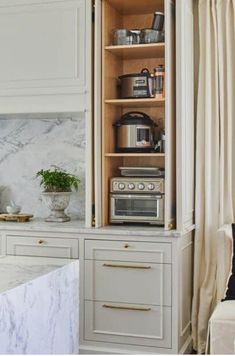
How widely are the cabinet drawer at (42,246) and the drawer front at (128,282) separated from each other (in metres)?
0.16

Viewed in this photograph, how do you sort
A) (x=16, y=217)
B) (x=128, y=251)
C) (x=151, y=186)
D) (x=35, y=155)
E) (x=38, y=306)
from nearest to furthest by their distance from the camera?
(x=38, y=306) → (x=128, y=251) → (x=151, y=186) → (x=16, y=217) → (x=35, y=155)

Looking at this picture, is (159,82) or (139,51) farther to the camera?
(139,51)

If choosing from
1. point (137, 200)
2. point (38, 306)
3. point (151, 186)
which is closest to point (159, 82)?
point (151, 186)

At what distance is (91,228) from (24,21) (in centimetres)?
151

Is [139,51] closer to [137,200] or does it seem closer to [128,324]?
[137,200]

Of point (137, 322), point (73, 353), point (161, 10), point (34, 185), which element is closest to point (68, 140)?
point (34, 185)

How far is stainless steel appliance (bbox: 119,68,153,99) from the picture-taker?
3768mm

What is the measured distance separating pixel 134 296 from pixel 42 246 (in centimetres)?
72

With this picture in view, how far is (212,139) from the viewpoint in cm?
397

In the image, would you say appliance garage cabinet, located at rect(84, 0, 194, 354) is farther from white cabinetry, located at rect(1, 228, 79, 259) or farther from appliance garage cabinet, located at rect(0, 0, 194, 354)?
white cabinetry, located at rect(1, 228, 79, 259)

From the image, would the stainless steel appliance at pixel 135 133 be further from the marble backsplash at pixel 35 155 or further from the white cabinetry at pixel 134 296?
the white cabinetry at pixel 134 296

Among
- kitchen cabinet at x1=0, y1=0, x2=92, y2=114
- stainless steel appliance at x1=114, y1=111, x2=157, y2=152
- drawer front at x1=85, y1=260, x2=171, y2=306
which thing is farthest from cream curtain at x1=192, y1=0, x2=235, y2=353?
kitchen cabinet at x1=0, y1=0, x2=92, y2=114

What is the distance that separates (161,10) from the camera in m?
4.00

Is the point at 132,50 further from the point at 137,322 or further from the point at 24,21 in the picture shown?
the point at 137,322
